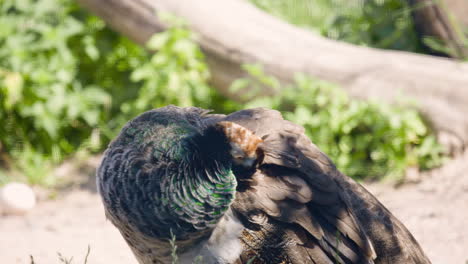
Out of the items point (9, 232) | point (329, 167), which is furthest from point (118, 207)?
point (9, 232)

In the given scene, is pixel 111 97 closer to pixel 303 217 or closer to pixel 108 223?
pixel 108 223

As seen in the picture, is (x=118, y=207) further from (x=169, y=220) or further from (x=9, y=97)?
(x=9, y=97)

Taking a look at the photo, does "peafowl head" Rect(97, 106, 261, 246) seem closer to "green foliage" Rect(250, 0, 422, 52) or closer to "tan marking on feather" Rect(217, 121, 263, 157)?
"tan marking on feather" Rect(217, 121, 263, 157)

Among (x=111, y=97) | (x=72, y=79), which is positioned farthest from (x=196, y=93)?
(x=72, y=79)

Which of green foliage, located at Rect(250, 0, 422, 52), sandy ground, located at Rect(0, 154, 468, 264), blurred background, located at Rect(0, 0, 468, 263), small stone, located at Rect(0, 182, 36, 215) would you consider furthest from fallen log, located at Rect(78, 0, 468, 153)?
small stone, located at Rect(0, 182, 36, 215)

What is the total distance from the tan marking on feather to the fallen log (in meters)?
2.97

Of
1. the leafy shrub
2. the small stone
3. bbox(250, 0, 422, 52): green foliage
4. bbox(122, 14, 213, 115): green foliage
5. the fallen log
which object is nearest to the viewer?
the small stone

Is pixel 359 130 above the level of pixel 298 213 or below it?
below

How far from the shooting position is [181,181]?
8.78ft

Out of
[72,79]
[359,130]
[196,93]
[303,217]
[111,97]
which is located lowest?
[111,97]

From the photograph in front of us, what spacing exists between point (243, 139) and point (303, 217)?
1.56 ft

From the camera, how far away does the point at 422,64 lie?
5.40m

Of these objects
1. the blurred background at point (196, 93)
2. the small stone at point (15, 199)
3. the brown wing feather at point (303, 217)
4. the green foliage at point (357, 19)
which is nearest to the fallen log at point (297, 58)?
the blurred background at point (196, 93)

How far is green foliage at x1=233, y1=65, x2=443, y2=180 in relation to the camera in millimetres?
5148
